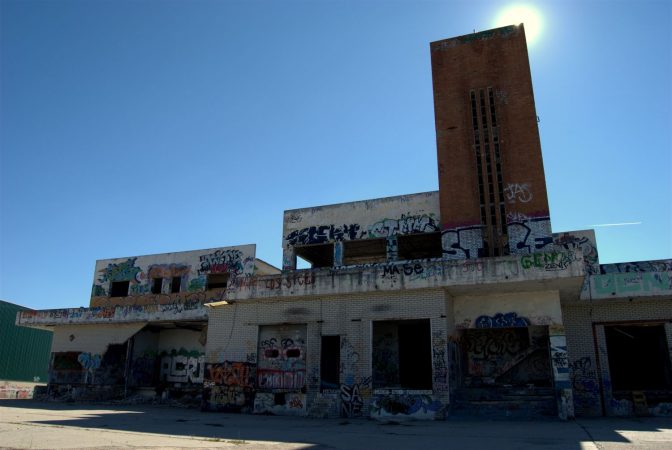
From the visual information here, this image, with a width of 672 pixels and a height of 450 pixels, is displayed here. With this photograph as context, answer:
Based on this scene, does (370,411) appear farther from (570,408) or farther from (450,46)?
(450,46)

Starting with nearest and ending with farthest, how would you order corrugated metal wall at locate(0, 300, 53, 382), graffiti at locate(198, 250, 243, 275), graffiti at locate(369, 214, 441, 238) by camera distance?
graffiti at locate(369, 214, 441, 238), graffiti at locate(198, 250, 243, 275), corrugated metal wall at locate(0, 300, 53, 382)

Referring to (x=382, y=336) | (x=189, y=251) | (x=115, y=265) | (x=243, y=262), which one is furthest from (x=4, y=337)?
(x=382, y=336)

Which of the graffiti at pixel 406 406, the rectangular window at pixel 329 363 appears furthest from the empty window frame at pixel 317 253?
the graffiti at pixel 406 406

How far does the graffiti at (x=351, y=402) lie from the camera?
53.6 ft

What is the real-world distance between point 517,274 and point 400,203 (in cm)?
958

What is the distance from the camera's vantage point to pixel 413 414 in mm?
15453

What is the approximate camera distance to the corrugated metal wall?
3747 centimetres

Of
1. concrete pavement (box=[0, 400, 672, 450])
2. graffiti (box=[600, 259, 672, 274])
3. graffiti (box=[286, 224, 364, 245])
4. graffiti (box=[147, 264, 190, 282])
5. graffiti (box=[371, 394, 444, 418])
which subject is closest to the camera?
concrete pavement (box=[0, 400, 672, 450])

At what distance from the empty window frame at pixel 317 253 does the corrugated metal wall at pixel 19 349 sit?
25.2m

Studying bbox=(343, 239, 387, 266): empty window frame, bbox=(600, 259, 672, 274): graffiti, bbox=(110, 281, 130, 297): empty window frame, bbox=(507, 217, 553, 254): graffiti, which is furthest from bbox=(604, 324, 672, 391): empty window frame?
bbox=(110, 281, 130, 297): empty window frame

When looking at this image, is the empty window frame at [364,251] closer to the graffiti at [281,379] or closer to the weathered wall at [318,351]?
the weathered wall at [318,351]

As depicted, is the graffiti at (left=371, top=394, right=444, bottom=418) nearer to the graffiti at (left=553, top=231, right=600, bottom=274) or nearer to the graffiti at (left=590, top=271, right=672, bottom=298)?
the graffiti at (left=590, top=271, right=672, bottom=298)

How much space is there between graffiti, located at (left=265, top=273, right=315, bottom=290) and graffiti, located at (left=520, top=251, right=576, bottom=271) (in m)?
7.23

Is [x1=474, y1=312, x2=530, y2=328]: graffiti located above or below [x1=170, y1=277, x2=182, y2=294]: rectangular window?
below
